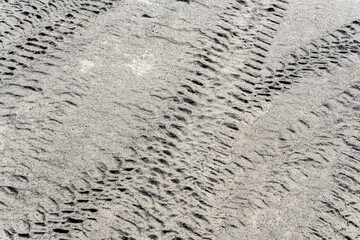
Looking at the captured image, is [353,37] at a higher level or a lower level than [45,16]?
higher

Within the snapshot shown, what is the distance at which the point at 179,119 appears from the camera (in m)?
3.71

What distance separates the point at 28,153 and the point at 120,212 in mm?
706

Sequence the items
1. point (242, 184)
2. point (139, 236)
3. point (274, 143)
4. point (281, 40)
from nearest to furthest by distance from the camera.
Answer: point (139, 236) < point (242, 184) < point (274, 143) < point (281, 40)

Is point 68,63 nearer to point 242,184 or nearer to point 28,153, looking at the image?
point 28,153

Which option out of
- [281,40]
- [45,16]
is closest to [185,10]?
[281,40]

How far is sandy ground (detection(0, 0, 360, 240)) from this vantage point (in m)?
Answer: 3.19

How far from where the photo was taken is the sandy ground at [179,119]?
3.19 meters

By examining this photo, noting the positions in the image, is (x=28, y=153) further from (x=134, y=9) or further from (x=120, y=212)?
(x=134, y=9)

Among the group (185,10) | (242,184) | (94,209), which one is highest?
(185,10)

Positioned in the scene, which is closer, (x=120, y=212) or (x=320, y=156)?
(x=120, y=212)

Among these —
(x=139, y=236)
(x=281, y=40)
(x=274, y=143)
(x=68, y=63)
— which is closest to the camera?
(x=139, y=236)

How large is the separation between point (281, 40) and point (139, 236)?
207 centimetres

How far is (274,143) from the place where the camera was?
3635 mm

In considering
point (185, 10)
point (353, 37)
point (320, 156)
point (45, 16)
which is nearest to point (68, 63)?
point (45, 16)
